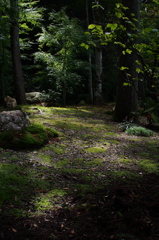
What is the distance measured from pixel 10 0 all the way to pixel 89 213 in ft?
29.2

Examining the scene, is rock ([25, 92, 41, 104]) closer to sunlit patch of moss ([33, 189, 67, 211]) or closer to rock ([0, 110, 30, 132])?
rock ([0, 110, 30, 132])

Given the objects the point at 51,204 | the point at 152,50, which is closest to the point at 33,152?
the point at 51,204

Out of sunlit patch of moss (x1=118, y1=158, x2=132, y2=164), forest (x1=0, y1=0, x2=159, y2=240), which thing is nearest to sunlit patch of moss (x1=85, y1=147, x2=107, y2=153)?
forest (x1=0, y1=0, x2=159, y2=240)

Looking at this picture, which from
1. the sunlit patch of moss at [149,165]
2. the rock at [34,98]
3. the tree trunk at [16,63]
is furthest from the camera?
the rock at [34,98]

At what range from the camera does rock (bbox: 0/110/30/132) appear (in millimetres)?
4570

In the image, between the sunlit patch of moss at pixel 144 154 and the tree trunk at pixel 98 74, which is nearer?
the sunlit patch of moss at pixel 144 154

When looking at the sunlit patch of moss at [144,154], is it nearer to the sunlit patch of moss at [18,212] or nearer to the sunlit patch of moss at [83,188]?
the sunlit patch of moss at [83,188]

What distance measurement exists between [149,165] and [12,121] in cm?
299

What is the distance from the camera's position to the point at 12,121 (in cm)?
468

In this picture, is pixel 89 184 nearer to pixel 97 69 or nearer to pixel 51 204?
pixel 51 204

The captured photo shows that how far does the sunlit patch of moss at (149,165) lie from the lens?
12.1 feet

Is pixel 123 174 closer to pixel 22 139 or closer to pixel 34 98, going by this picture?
pixel 22 139

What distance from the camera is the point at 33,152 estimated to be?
4230 millimetres

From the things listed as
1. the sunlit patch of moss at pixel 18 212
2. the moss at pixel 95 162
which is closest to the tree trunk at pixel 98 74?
the moss at pixel 95 162
